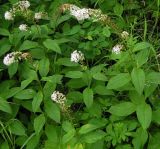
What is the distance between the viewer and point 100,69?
2.48 m

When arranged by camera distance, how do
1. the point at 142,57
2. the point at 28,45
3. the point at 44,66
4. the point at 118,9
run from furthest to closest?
the point at 118,9
the point at 28,45
the point at 44,66
the point at 142,57

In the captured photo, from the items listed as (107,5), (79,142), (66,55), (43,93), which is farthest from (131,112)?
(107,5)

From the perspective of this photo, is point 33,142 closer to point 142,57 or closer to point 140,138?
point 140,138

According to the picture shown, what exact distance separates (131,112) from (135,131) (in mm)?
144

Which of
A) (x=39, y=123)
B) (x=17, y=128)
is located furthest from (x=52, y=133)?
(x=17, y=128)

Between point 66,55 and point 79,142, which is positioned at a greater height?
point 66,55

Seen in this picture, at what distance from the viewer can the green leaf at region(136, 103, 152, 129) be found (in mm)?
2180

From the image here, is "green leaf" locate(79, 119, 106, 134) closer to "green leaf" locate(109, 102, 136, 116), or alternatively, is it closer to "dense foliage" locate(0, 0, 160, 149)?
"dense foliage" locate(0, 0, 160, 149)

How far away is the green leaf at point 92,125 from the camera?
2.27 metres

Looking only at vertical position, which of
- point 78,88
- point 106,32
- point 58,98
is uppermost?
point 106,32

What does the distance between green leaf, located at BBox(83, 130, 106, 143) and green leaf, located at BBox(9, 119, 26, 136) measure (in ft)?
1.31

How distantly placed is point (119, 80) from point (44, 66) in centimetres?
52

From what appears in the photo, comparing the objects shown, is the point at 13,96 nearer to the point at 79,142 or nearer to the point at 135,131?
the point at 79,142

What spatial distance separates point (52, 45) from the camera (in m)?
2.58
